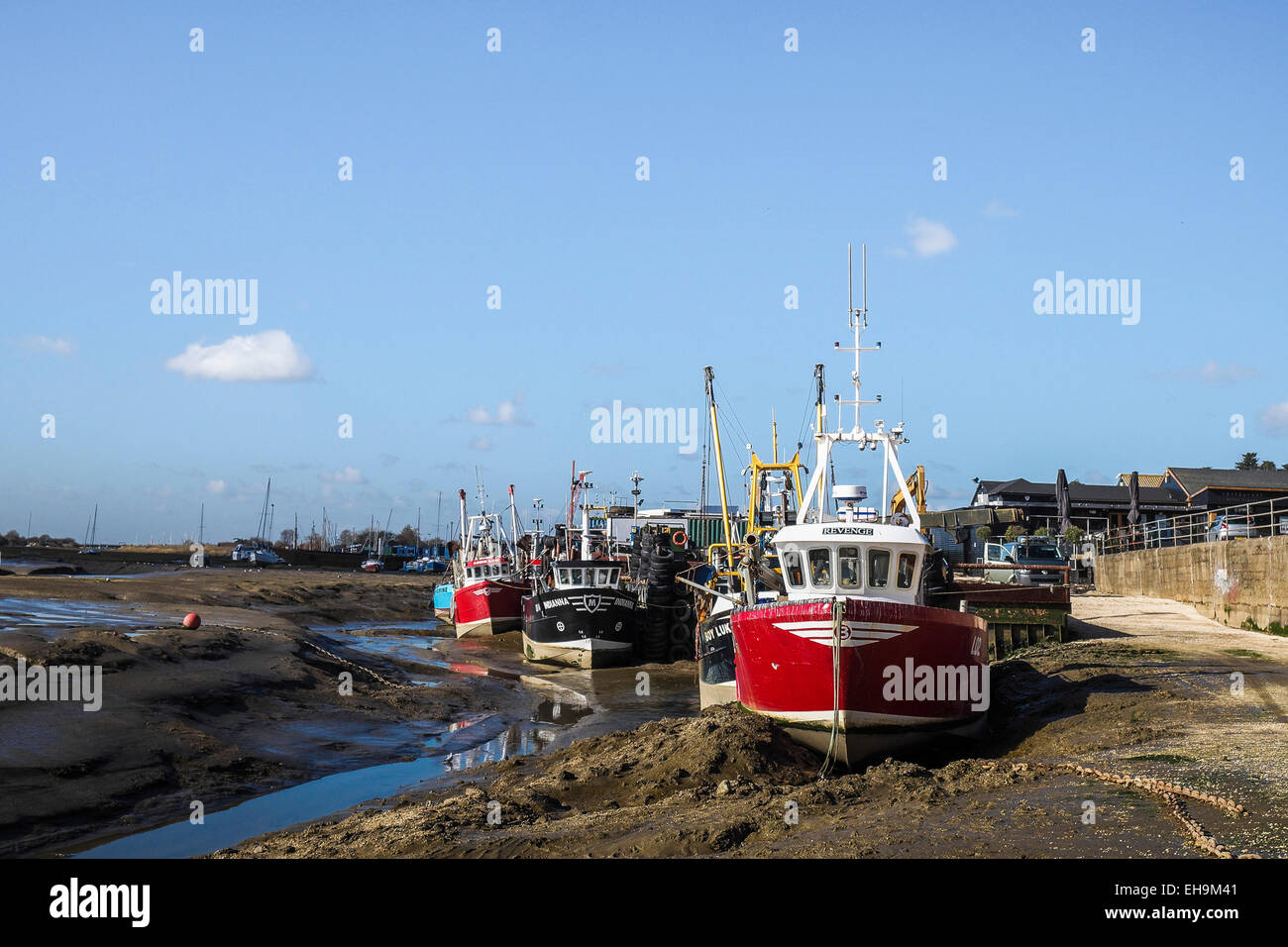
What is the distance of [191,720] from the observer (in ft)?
58.6

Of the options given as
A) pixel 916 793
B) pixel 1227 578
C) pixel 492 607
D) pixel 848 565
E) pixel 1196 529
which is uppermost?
pixel 848 565

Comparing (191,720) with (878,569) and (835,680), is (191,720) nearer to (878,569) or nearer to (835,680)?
(835,680)

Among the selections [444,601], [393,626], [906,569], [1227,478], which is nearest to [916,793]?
[906,569]

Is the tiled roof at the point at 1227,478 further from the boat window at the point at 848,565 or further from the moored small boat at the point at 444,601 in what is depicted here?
the boat window at the point at 848,565

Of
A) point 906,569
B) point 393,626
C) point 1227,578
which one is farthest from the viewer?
point 393,626

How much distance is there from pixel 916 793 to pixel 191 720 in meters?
12.1

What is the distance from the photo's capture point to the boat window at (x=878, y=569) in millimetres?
16688

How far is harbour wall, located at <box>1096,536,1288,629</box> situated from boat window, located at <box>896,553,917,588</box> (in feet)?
41.5

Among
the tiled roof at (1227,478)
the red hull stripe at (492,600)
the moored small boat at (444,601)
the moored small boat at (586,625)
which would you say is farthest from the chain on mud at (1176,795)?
the tiled roof at (1227,478)

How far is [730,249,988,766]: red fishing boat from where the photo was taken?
48.5 ft

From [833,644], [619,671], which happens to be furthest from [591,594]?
[833,644]

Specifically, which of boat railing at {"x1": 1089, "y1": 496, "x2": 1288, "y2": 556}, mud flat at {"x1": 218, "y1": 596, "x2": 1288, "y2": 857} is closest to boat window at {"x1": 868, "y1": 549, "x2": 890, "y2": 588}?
mud flat at {"x1": 218, "y1": 596, "x2": 1288, "y2": 857}

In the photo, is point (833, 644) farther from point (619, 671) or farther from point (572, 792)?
point (619, 671)

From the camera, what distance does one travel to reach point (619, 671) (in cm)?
3366
